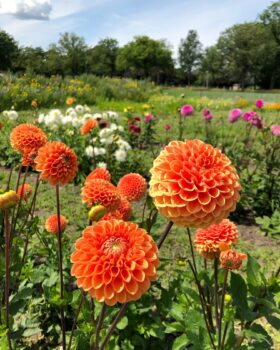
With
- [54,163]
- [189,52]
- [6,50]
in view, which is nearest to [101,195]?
[54,163]

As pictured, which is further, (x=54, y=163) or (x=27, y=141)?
(x=27, y=141)

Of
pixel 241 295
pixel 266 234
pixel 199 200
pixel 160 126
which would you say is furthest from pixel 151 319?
pixel 160 126

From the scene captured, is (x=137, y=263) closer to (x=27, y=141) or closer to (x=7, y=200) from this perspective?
(x=7, y=200)

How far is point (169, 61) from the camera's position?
58.7 m

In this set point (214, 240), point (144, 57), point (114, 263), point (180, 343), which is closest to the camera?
point (114, 263)

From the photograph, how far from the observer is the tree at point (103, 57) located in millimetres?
56031

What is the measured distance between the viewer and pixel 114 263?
3.48ft

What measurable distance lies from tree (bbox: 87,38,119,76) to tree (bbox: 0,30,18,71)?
1225cm

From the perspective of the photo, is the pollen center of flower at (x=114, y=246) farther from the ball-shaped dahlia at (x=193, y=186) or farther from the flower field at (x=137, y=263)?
the ball-shaped dahlia at (x=193, y=186)

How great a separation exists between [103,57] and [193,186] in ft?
193

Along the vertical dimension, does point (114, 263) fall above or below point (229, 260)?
above

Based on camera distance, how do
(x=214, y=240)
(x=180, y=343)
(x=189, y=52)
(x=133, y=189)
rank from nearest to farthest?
1. (x=214, y=240)
2. (x=180, y=343)
3. (x=133, y=189)
4. (x=189, y=52)

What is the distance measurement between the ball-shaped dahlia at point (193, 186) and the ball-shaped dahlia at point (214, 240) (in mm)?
372

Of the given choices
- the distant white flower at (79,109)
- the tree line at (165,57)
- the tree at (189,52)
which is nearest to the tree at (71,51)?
the tree line at (165,57)
